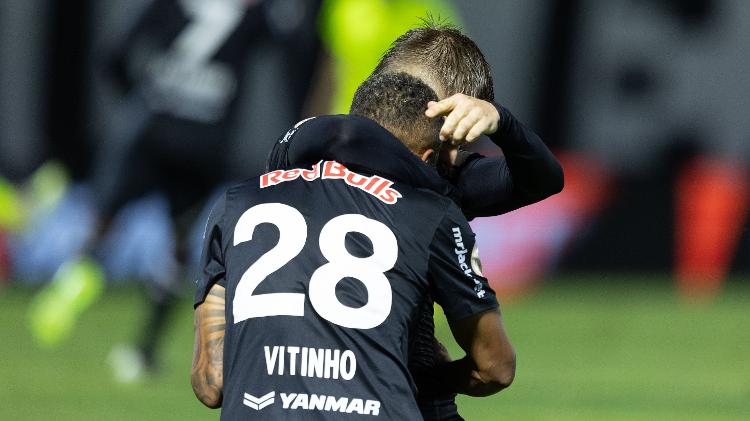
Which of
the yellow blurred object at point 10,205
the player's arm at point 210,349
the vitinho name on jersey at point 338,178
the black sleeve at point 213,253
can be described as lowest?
the yellow blurred object at point 10,205

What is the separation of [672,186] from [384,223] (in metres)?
9.19

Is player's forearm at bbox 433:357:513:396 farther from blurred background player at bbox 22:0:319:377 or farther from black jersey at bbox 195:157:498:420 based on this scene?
blurred background player at bbox 22:0:319:377

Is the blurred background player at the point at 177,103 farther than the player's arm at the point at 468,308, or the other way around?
the blurred background player at the point at 177,103

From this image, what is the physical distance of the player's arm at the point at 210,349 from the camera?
301cm

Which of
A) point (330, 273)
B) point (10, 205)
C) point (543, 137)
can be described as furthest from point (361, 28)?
point (330, 273)

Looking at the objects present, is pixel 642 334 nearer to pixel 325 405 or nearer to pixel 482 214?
pixel 482 214

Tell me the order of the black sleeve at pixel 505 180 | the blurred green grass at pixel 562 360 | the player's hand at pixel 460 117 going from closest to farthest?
the player's hand at pixel 460 117
the black sleeve at pixel 505 180
the blurred green grass at pixel 562 360

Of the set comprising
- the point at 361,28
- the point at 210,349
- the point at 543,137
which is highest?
the point at 210,349

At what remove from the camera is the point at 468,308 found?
113 inches

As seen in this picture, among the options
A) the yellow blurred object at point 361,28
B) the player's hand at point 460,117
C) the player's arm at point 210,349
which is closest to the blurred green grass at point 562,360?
the yellow blurred object at point 361,28

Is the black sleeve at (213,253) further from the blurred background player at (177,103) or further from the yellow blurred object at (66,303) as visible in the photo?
the yellow blurred object at (66,303)

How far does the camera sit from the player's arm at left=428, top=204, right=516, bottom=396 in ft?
9.25

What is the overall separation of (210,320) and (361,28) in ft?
27.3

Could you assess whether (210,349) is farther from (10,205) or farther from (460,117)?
(10,205)
